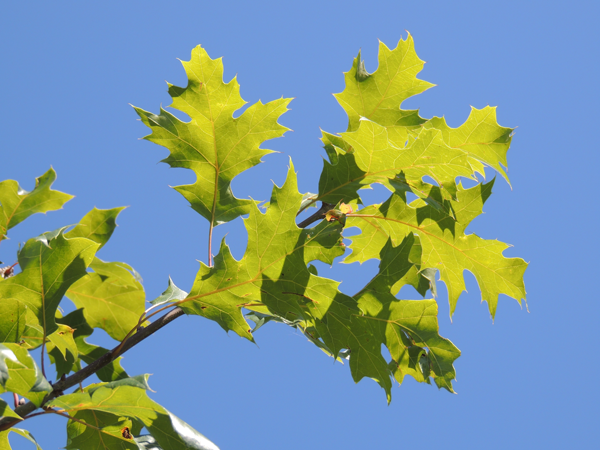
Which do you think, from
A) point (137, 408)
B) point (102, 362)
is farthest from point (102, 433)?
point (137, 408)

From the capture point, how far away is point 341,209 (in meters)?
1.81

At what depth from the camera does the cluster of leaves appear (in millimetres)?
1567

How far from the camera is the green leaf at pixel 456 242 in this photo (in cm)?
183

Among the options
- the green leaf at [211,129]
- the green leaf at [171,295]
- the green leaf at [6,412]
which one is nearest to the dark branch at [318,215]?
the green leaf at [211,129]

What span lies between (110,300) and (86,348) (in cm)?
20

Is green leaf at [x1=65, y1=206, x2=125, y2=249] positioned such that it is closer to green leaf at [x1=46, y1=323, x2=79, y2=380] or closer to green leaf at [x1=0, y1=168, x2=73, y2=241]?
green leaf at [x1=0, y1=168, x2=73, y2=241]

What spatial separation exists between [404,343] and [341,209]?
50 cm

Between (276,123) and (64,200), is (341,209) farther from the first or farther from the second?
(64,200)

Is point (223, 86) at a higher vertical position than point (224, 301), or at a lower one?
higher

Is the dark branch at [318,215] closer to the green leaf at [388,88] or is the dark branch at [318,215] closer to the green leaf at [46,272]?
the green leaf at [388,88]

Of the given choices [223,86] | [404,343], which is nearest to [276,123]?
[223,86]

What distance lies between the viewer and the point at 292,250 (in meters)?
1.58

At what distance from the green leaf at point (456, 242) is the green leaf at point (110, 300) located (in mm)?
883

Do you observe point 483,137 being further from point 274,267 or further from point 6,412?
point 6,412
